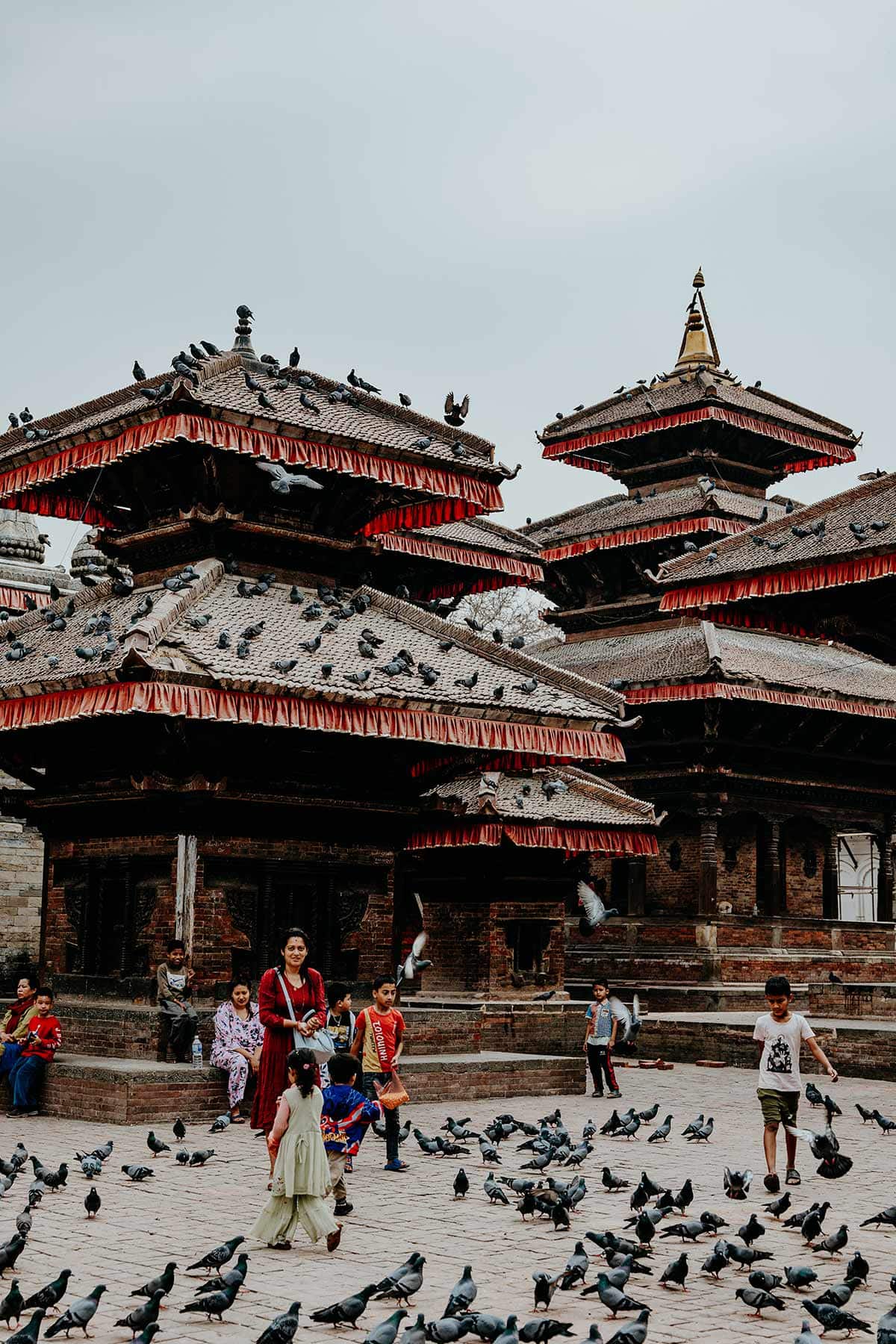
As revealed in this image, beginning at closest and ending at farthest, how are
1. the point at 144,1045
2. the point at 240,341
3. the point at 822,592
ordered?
the point at 822,592 → the point at 144,1045 → the point at 240,341

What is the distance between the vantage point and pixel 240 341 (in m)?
20.0

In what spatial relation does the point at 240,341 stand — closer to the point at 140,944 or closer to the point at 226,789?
the point at 226,789

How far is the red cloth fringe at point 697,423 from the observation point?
113 ft

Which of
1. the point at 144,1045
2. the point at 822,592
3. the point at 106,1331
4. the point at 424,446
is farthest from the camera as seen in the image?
the point at 424,446

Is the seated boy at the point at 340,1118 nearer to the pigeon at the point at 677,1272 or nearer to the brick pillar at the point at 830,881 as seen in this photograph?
the pigeon at the point at 677,1272

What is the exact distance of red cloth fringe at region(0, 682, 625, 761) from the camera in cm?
1484

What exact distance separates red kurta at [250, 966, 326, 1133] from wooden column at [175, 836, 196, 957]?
3858mm

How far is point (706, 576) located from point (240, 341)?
810 cm

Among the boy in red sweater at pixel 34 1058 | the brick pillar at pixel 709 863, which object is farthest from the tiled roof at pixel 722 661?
the boy in red sweater at pixel 34 1058

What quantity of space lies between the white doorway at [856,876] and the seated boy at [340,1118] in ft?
82.2

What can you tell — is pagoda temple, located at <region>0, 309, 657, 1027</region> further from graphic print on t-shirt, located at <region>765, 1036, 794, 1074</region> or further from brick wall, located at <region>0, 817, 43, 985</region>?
brick wall, located at <region>0, 817, 43, 985</region>

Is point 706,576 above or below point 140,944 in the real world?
above

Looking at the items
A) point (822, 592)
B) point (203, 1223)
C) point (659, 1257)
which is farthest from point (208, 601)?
point (659, 1257)

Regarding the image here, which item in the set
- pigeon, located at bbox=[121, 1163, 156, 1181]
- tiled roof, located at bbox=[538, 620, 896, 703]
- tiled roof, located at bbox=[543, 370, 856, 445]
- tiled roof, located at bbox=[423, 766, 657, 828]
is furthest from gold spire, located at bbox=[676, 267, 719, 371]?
pigeon, located at bbox=[121, 1163, 156, 1181]
